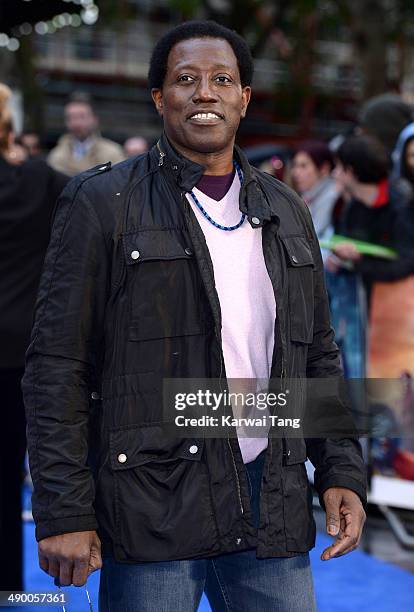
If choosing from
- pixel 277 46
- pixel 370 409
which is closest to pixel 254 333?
pixel 370 409

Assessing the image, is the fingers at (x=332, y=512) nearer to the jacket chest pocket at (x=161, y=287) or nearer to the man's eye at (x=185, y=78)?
the jacket chest pocket at (x=161, y=287)

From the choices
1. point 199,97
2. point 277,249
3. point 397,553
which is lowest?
point 397,553

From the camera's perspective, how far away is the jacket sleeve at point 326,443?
9.04ft

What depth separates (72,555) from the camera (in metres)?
2.44

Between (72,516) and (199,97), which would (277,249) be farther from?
(72,516)

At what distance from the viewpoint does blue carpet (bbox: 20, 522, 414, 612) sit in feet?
16.7

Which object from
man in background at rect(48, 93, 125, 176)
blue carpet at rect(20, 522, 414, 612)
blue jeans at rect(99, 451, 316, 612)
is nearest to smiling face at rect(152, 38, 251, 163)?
blue jeans at rect(99, 451, 316, 612)

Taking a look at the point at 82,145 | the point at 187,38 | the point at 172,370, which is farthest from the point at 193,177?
the point at 82,145

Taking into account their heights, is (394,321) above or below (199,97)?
below

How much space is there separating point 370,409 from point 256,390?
3561 mm

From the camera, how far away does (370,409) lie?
610 centimetres

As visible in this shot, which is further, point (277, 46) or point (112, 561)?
point (277, 46)

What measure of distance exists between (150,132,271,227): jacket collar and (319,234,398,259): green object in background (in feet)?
11.7

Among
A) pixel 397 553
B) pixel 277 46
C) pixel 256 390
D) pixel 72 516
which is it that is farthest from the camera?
pixel 277 46
